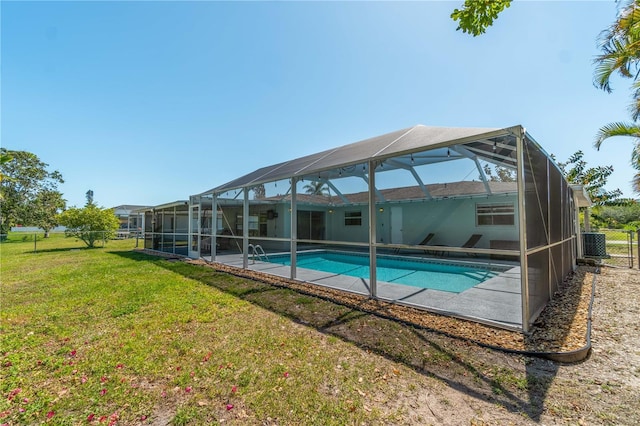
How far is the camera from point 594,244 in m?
10.3

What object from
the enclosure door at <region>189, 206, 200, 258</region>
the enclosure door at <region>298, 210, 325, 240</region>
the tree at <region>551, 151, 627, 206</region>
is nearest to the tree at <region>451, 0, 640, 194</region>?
the enclosure door at <region>189, 206, 200, 258</region>

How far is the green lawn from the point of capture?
212 centimetres

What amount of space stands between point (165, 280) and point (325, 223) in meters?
11.0

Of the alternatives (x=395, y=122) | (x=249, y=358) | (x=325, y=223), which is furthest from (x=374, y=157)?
(x=325, y=223)

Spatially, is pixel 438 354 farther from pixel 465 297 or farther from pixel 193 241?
pixel 193 241

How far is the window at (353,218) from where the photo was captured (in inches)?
607

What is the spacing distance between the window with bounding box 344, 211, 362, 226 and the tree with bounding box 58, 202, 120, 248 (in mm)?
14801

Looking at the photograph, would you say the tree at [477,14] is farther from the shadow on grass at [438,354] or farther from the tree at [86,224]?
the tree at [86,224]

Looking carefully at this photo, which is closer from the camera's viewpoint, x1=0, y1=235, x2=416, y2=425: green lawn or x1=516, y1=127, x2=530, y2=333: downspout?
x1=0, y1=235, x2=416, y2=425: green lawn

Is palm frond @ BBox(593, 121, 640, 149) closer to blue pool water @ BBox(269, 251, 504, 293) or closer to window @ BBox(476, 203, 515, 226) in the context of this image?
window @ BBox(476, 203, 515, 226)

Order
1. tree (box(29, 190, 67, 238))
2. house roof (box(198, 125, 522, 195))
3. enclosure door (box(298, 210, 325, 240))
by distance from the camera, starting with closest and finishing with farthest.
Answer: house roof (box(198, 125, 522, 195)) → enclosure door (box(298, 210, 325, 240)) → tree (box(29, 190, 67, 238))

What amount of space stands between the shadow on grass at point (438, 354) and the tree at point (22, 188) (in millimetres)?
34918

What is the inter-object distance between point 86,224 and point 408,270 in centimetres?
1844

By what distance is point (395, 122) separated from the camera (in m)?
9.95
